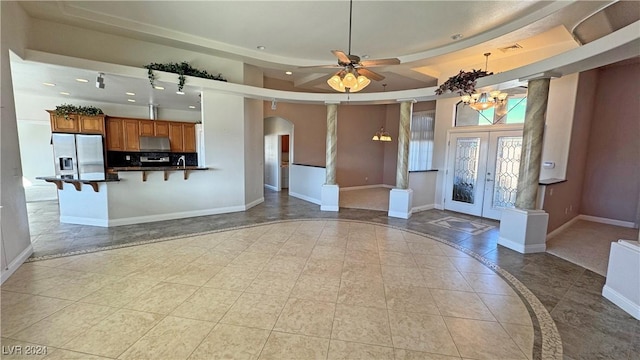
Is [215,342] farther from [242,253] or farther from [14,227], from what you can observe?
[14,227]

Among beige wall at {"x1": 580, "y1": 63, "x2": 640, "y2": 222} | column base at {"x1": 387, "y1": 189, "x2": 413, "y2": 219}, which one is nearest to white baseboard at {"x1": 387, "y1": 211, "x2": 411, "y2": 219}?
column base at {"x1": 387, "y1": 189, "x2": 413, "y2": 219}

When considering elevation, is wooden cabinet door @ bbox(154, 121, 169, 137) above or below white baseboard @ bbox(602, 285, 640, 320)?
above

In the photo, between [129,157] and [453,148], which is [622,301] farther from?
[129,157]

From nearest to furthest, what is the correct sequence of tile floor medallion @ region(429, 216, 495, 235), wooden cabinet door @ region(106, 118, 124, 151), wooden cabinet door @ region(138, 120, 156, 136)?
tile floor medallion @ region(429, 216, 495, 235), wooden cabinet door @ region(106, 118, 124, 151), wooden cabinet door @ region(138, 120, 156, 136)

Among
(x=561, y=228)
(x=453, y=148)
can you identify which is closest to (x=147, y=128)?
(x=453, y=148)

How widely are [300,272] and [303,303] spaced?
0.66m

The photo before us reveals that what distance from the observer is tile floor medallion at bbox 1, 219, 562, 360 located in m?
2.01

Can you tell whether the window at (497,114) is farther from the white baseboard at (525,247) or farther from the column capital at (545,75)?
the white baseboard at (525,247)

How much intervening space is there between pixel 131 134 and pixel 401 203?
25.3ft

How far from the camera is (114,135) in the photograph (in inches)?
287

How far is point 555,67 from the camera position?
11.2 ft

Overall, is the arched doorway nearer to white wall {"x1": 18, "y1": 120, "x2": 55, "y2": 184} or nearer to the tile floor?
the tile floor

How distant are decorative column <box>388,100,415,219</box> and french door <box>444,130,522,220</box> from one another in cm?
146

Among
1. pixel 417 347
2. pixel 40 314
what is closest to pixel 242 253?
pixel 40 314
